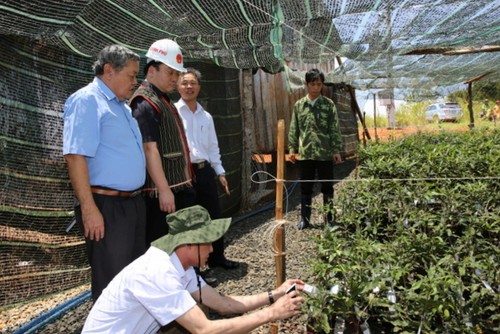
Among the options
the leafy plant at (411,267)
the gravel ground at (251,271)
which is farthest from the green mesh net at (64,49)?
the leafy plant at (411,267)

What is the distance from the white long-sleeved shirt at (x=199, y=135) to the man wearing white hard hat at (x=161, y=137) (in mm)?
525

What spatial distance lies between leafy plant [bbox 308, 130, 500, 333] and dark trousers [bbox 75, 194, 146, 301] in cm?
112

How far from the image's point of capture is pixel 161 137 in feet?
10.5

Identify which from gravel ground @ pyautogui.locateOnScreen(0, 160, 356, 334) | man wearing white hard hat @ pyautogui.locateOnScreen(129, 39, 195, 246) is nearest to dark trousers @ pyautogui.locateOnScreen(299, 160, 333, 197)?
gravel ground @ pyautogui.locateOnScreen(0, 160, 356, 334)

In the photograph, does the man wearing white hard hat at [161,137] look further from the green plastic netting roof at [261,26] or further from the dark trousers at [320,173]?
the dark trousers at [320,173]

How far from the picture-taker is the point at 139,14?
327 cm

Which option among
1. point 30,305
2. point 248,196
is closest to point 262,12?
point 30,305

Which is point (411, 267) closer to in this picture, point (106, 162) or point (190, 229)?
point (190, 229)

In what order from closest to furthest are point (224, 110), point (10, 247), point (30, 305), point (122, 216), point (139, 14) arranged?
point (122, 216), point (10, 247), point (139, 14), point (30, 305), point (224, 110)

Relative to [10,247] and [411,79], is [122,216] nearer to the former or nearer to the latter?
[10,247]

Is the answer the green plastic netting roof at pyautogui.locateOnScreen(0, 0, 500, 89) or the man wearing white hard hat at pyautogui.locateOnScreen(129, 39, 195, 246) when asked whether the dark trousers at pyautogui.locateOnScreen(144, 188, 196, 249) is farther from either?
the green plastic netting roof at pyautogui.locateOnScreen(0, 0, 500, 89)

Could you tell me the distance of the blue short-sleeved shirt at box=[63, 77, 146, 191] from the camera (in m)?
2.50

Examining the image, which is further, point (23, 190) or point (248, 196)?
point (248, 196)

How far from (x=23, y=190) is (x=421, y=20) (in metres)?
4.19
